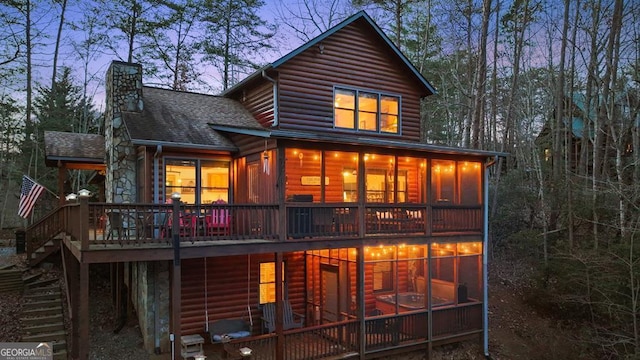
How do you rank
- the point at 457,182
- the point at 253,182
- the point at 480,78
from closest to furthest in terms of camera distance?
the point at 253,182 < the point at 457,182 < the point at 480,78

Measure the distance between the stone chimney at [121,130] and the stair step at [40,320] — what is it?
3.38 m

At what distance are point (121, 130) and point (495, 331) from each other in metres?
14.4

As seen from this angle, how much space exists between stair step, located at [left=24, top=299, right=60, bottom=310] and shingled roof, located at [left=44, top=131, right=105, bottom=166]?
171 inches

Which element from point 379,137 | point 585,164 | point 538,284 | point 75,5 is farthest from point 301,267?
point 75,5

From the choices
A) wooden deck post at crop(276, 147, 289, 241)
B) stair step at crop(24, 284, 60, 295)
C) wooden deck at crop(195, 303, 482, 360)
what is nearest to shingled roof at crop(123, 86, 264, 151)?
wooden deck post at crop(276, 147, 289, 241)

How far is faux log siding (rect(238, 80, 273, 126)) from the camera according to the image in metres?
14.4

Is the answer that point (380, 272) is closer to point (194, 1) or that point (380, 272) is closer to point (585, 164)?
point (585, 164)

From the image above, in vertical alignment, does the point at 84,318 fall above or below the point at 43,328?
above

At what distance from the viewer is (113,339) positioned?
11.9m

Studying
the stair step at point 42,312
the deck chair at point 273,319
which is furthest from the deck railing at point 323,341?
the stair step at point 42,312

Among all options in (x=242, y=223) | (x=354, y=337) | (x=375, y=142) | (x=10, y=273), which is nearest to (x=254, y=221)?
(x=242, y=223)

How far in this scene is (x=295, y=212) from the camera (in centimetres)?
1105

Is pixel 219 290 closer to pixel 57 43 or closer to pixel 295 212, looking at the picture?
pixel 295 212

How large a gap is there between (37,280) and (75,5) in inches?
778
